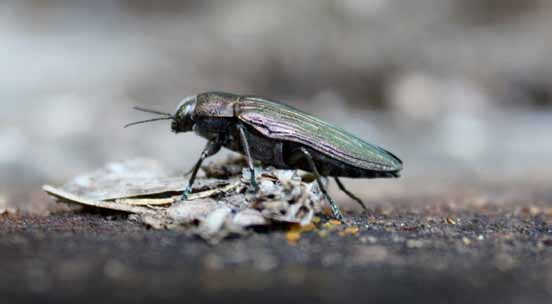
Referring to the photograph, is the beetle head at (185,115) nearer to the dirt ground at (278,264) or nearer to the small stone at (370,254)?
the dirt ground at (278,264)

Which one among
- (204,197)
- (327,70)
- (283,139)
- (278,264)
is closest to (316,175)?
(283,139)

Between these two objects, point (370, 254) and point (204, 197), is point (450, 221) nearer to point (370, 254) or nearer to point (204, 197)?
point (370, 254)

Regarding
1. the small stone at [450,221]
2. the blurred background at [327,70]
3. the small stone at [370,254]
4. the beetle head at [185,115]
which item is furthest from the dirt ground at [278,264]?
the blurred background at [327,70]

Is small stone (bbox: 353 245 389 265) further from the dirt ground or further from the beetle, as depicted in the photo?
the beetle

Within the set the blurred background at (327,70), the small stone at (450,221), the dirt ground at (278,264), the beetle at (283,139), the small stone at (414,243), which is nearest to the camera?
the dirt ground at (278,264)

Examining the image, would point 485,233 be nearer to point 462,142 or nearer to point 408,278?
point 408,278

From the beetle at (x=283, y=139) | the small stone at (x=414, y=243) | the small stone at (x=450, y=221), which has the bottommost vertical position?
the small stone at (x=450, y=221)

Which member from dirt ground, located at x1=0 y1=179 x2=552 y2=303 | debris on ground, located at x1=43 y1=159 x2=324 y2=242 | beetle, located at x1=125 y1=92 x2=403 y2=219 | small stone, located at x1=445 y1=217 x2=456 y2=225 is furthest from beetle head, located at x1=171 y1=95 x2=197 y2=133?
small stone, located at x1=445 y1=217 x2=456 y2=225
